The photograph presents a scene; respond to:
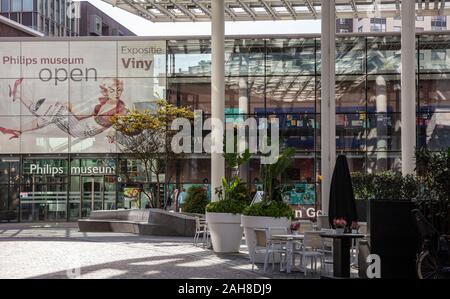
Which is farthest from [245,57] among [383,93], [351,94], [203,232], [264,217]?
[264,217]

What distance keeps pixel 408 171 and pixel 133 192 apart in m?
16.2

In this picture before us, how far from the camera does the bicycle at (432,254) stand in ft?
39.2

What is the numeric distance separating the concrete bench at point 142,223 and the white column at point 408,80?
7204 millimetres

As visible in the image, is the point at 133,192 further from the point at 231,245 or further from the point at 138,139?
the point at 231,245

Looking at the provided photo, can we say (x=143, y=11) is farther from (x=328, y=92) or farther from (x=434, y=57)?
(x=328, y=92)

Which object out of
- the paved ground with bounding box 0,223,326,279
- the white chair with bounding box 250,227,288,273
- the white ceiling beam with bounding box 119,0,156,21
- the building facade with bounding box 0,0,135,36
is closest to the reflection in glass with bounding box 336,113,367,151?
the white ceiling beam with bounding box 119,0,156,21

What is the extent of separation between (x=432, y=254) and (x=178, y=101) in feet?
85.7

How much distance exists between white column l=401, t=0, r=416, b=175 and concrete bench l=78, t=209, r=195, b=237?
7.20 meters

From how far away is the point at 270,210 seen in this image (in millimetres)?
16938

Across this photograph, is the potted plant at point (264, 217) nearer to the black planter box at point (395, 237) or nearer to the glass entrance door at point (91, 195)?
the black planter box at point (395, 237)

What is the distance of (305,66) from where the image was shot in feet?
121

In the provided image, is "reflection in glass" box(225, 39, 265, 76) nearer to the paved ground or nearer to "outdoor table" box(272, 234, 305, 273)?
the paved ground
